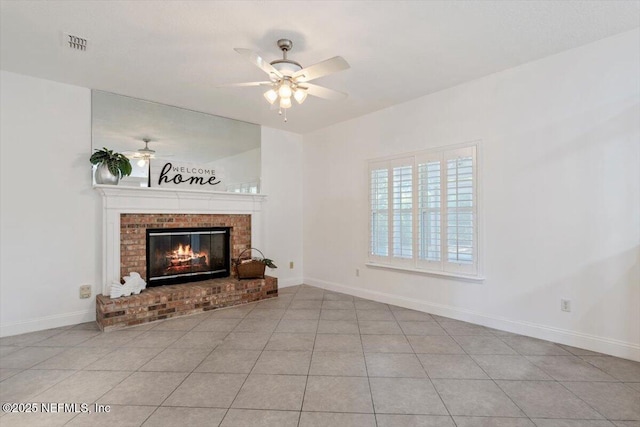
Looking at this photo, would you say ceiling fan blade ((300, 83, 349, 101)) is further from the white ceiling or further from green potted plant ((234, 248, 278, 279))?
green potted plant ((234, 248, 278, 279))

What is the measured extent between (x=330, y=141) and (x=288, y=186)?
1.10m

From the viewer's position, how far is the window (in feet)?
11.9

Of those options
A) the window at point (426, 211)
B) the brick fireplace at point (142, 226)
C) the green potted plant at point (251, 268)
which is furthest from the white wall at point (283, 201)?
the window at point (426, 211)

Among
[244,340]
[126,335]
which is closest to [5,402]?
[126,335]

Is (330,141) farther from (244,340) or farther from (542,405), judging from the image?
(542,405)

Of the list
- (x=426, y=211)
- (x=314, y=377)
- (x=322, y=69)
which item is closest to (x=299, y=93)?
(x=322, y=69)

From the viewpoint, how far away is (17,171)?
339 cm

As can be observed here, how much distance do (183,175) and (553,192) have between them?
4.42 metres

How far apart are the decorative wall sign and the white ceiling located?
98 cm

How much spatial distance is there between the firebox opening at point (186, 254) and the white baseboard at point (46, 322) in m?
0.75

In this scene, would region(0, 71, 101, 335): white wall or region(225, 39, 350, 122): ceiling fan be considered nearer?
region(225, 39, 350, 122): ceiling fan

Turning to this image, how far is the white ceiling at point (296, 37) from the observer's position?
2.37 meters

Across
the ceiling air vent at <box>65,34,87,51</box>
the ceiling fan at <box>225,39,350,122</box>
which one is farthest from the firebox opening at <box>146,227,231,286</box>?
the ceiling fan at <box>225,39,350,122</box>

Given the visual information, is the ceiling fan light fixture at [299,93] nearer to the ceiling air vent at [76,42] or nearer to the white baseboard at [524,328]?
the ceiling air vent at [76,42]
